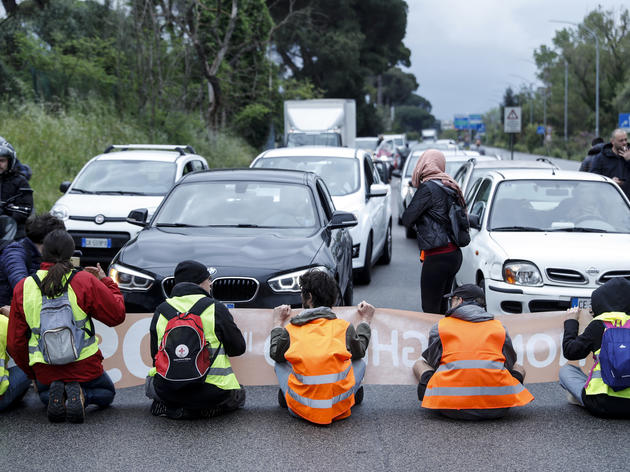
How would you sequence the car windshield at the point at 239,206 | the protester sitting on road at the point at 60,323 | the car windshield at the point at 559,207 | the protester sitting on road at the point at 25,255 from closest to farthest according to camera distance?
1. the protester sitting on road at the point at 60,323
2. the protester sitting on road at the point at 25,255
3. the car windshield at the point at 239,206
4. the car windshield at the point at 559,207

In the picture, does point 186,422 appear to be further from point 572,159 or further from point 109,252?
point 572,159

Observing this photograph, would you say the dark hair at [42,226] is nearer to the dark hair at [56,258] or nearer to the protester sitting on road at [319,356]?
the dark hair at [56,258]

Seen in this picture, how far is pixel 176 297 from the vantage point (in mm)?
5898

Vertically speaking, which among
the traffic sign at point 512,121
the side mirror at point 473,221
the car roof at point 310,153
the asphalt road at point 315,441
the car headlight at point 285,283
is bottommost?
the asphalt road at point 315,441

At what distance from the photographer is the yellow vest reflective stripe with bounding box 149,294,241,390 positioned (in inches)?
230

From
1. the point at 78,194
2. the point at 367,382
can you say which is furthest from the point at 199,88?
the point at 367,382

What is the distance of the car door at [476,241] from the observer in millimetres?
9062

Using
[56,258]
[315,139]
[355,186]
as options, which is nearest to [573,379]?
[56,258]

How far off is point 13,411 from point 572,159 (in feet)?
246

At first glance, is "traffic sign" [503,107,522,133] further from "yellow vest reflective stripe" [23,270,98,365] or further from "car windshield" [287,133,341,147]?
"yellow vest reflective stripe" [23,270,98,365]

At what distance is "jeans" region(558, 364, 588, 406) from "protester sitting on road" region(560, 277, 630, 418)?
9 cm

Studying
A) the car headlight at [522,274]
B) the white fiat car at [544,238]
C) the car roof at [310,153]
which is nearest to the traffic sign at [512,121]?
the car roof at [310,153]

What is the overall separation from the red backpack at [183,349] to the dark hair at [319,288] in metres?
0.77

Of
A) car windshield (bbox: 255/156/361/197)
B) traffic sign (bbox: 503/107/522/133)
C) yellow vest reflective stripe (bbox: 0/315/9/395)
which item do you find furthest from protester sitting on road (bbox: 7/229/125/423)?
traffic sign (bbox: 503/107/522/133)
